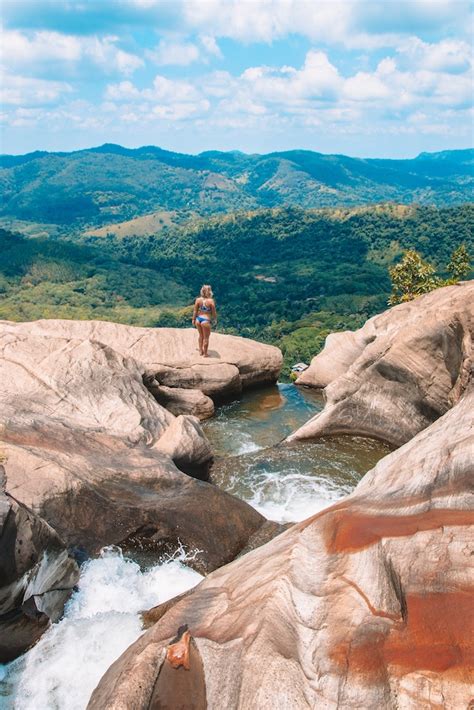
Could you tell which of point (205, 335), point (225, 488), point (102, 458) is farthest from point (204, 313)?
point (102, 458)

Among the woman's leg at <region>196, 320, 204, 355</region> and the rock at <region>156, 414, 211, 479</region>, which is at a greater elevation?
the woman's leg at <region>196, 320, 204, 355</region>

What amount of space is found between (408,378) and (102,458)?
1169cm

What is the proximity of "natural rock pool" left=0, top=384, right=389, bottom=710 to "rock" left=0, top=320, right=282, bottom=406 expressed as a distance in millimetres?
1157

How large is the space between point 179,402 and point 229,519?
10594mm

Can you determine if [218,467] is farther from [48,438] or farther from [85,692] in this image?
[85,692]

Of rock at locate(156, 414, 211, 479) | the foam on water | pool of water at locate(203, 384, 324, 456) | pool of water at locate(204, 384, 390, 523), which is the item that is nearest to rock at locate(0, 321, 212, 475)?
rock at locate(156, 414, 211, 479)

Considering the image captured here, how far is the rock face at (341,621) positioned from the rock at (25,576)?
2.33 m

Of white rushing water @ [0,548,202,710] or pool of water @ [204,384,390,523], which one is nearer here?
white rushing water @ [0,548,202,710]

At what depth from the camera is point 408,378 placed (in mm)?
20703

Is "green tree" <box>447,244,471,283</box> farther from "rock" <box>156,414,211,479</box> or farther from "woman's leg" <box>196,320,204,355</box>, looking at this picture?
"rock" <box>156,414,211,479</box>

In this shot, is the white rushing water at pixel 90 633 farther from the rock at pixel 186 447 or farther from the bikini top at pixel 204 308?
the bikini top at pixel 204 308

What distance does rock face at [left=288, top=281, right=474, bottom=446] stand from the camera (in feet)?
63.4

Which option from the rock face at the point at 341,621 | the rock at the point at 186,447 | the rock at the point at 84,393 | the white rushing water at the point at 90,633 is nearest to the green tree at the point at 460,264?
the rock at the point at 84,393

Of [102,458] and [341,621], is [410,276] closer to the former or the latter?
[102,458]
